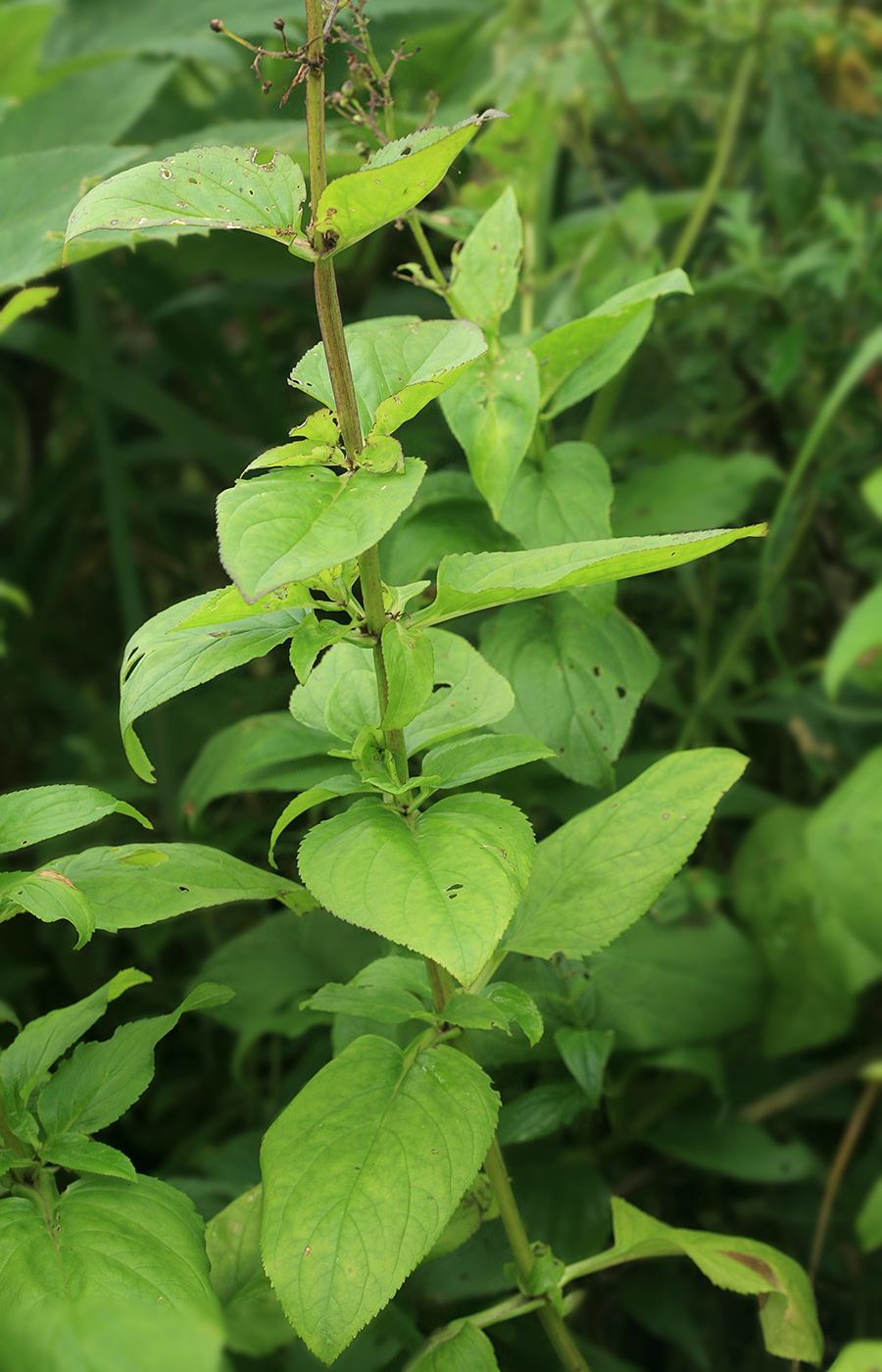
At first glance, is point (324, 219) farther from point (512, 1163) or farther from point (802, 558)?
point (802, 558)

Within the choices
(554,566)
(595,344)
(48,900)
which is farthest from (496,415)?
(48,900)

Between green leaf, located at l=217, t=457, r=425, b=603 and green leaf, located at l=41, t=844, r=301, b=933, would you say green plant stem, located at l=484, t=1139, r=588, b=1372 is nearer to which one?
green leaf, located at l=41, t=844, r=301, b=933

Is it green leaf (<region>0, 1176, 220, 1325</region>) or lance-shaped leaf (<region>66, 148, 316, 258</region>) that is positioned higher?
lance-shaped leaf (<region>66, 148, 316, 258</region>)

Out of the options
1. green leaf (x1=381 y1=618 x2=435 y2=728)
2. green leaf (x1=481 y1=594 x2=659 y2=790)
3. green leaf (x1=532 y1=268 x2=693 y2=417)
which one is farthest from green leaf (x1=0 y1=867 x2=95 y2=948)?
green leaf (x1=532 y1=268 x2=693 y2=417)

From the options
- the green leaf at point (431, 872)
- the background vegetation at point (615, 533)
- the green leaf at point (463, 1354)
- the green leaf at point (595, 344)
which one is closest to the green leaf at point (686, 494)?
the background vegetation at point (615, 533)

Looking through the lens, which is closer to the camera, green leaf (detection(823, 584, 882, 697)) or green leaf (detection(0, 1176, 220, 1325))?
green leaf (detection(0, 1176, 220, 1325))

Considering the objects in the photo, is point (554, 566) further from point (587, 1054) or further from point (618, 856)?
point (587, 1054)

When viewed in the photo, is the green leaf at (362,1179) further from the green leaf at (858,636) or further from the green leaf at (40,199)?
the green leaf at (40,199)
